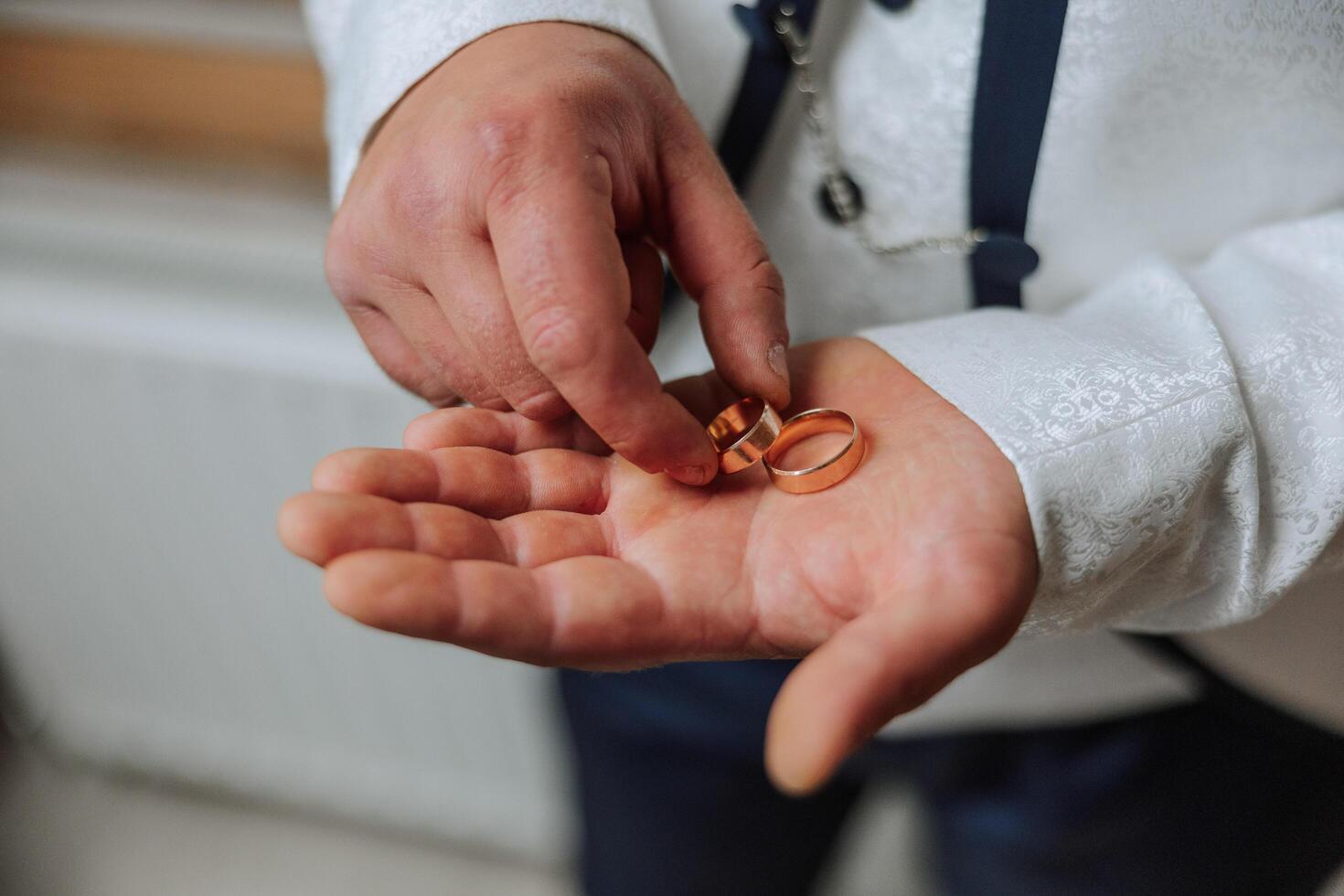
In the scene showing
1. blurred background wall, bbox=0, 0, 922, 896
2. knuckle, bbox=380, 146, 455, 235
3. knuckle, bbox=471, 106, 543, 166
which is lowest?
blurred background wall, bbox=0, 0, 922, 896

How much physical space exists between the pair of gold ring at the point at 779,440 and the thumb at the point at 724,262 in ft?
0.14

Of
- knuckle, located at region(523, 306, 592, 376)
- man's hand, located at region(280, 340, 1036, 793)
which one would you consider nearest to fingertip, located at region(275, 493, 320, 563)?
man's hand, located at region(280, 340, 1036, 793)

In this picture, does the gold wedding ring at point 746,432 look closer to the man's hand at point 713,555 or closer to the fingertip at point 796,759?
the man's hand at point 713,555

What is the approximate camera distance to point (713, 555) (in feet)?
2.03

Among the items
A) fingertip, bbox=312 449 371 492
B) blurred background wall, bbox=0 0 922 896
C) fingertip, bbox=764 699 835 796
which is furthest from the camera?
blurred background wall, bbox=0 0 922 896

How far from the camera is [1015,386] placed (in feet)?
2.08

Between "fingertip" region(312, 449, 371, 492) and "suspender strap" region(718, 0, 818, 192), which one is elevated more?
"suspender strap" region(718, 0, 818, 192)

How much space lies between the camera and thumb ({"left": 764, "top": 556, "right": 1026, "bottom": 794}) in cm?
47

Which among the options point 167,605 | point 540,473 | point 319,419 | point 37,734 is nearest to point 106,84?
point 319,419

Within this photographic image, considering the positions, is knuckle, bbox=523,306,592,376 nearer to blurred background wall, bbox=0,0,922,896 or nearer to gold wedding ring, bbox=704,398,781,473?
gold wedding ring, bbox=704,398,781,473

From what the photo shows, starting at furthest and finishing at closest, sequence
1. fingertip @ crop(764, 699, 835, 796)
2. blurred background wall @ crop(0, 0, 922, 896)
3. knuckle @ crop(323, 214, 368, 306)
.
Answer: blurred background wall @ crop(0, 0, 922, 896) < knuckle @ crop(323, 214, 368, 306) < fingertip @ crop(764, 699, 835, 796)

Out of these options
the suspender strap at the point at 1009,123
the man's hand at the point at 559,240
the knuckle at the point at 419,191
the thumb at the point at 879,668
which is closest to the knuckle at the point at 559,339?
the man's hand at the point at 559,240

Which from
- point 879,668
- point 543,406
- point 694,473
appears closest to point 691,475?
point 694,473

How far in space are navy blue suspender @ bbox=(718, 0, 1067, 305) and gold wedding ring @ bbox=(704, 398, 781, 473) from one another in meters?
0.19
